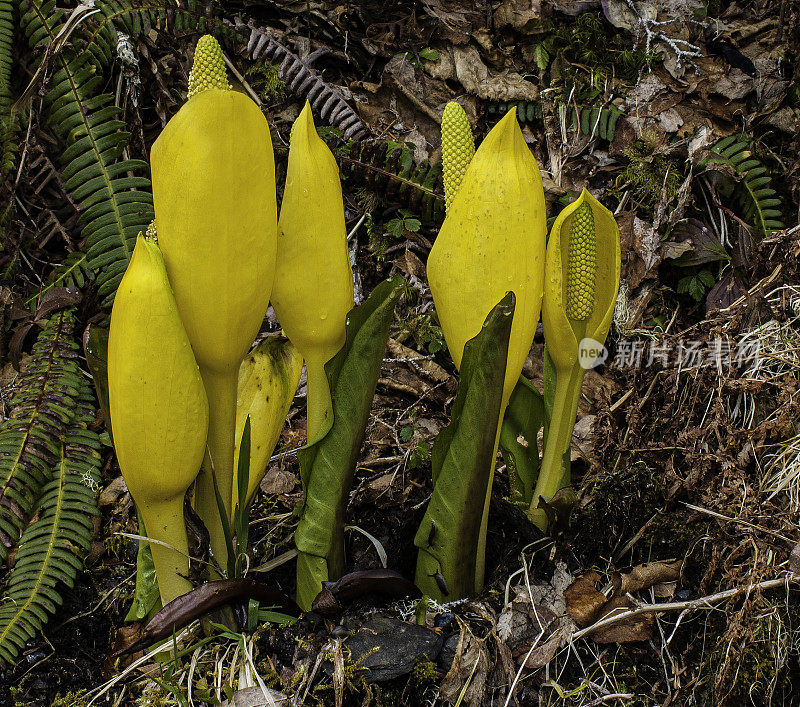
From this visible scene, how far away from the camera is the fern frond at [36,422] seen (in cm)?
164

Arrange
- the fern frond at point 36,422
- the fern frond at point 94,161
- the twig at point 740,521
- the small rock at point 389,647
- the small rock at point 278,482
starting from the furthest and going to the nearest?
the fern frond at point 94,161 < the small rock at point 278,482 < the fern frond at point 36,422 < the twig at point 740,521 < the small rock at point 389,647

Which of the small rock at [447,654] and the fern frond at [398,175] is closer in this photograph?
the small rock at [447,654]

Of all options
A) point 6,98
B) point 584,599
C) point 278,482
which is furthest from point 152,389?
point 6,98

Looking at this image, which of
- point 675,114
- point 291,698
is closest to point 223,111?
point 291,698

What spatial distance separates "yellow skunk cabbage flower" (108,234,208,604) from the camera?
903mm

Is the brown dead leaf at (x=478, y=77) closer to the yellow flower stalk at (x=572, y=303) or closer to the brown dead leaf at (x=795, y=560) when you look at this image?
the yellow flower stalk at (x=572, y=303)

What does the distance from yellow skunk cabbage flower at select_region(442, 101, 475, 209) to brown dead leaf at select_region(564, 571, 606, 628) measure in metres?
0.73

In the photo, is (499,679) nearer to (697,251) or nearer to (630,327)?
(630,327)

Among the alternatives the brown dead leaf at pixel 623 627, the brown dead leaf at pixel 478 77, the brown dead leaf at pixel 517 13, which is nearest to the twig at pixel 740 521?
the brown dead leaf at pixel 623 627

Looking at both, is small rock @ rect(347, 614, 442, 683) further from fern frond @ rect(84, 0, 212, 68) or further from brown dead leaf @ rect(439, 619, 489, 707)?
fern frond @ rect(84, 0, 212, 68)

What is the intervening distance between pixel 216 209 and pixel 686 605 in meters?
1.06

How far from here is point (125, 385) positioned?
3.06 ft

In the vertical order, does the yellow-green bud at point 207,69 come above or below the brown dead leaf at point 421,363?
above

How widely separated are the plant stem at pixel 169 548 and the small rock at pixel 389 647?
292 mm
